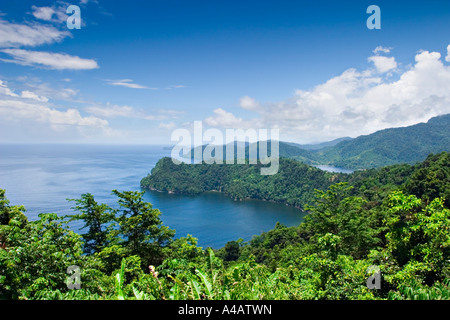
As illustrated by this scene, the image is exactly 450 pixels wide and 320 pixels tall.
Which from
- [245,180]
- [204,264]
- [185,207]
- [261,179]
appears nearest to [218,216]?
[185,207]

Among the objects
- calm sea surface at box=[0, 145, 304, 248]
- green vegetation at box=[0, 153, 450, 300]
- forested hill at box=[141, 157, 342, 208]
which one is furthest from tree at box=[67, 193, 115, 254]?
forested hill at box=[141, 157, 342, 208]

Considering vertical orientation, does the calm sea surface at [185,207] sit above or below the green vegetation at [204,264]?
below

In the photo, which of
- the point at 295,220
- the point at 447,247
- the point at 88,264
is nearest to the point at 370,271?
the point at 447,247

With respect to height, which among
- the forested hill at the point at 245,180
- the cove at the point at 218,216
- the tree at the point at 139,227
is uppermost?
the tree at the point at 139,227

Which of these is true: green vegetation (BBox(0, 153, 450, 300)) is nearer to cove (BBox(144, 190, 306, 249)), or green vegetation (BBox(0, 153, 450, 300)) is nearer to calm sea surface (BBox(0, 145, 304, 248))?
cove (BBox(144, 190, 306, 249))

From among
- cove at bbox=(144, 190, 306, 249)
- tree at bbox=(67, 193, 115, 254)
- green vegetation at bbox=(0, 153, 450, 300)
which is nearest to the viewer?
green vegetation at bbox=(0, 153, 450, 300)

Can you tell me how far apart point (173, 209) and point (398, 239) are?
7536cm

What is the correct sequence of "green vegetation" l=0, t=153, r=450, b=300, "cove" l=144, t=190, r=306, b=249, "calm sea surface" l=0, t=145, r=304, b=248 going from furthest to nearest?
"cove" l=144, t=190, r=306, b=249 < "calm sea surface" l=0, t=145, r=304, b=248 < "green vegetation" l=0, t=153, r=450, b=300

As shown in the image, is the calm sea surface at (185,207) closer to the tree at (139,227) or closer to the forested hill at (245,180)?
the forested hill at (245,180)

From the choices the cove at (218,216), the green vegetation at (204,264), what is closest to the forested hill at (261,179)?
the cove at (218,216)

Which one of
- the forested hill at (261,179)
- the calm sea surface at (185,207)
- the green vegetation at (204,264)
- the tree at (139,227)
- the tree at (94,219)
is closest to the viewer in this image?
the green vegetation at (204,264)

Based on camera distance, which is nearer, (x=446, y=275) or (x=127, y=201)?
(x=446, y=275)

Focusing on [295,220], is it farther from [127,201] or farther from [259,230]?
[127,201]

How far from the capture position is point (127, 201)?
11422 mm
